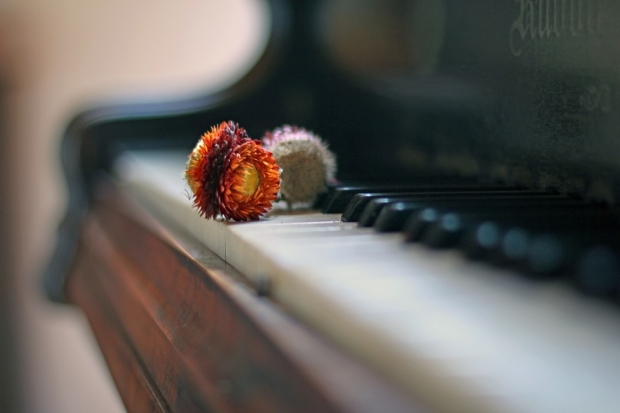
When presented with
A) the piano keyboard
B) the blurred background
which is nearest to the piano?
the piano keyboard

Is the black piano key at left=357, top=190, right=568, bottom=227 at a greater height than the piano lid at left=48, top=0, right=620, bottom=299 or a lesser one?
lesser

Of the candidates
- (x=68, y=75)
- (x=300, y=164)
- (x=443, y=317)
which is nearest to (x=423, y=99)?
(x=300, y=164)

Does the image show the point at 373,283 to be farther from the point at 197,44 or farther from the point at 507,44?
the point at 197,44

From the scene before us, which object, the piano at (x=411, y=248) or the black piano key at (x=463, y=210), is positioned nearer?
the piano at (x=411, y=248)

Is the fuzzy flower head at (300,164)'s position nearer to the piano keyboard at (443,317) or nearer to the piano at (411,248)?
the piano at (411,248)

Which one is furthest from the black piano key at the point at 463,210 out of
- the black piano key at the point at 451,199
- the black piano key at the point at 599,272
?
the black piano key at the point at 599,272

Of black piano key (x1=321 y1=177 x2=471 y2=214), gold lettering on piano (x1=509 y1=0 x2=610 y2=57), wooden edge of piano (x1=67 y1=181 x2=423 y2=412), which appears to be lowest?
wooden edge of piano (x1=67 y1=181 x2=423 y2=412)

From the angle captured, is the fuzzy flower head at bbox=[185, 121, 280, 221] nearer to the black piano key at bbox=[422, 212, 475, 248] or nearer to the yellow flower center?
the yellow flower center

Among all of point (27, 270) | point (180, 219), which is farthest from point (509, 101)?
point (27, 270)
